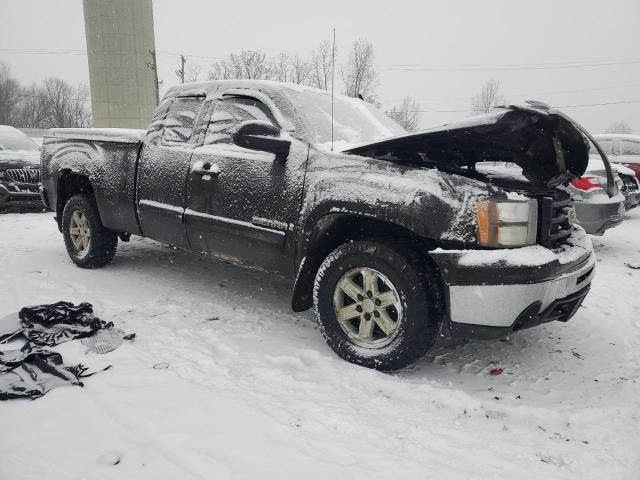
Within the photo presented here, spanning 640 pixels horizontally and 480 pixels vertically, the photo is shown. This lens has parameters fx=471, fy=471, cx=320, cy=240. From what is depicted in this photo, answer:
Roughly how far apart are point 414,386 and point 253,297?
1996 mm

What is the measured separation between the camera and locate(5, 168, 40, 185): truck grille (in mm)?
8749

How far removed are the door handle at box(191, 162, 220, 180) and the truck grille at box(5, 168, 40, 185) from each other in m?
6.70

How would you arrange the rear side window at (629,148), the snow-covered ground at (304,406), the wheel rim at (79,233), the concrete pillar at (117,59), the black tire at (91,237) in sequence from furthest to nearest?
the concrete pillar at (117,59) → the rear side window at (629,148) → the wheel rim at (79,233) → the black tire at (91,237) → the snow-covered ground at (304,406)

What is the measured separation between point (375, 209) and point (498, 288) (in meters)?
0.83

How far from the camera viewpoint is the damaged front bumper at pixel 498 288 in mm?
2562

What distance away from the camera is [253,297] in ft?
14.4

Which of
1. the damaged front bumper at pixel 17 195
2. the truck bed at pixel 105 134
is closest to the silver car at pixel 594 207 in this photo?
the truck bed at pixel 105 134

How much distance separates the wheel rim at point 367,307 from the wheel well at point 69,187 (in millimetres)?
3391

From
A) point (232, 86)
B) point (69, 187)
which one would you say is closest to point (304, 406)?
point (232, 86)

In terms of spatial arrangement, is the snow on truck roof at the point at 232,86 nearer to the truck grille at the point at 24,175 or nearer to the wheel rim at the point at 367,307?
the wheel rim at the point at 367,307

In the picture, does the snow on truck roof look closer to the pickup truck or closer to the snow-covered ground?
the pickup truck

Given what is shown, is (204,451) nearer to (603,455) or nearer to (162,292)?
(603,455)

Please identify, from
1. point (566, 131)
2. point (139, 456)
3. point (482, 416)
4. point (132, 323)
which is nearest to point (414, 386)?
point (482, 416)

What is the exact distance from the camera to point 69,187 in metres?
5.24
